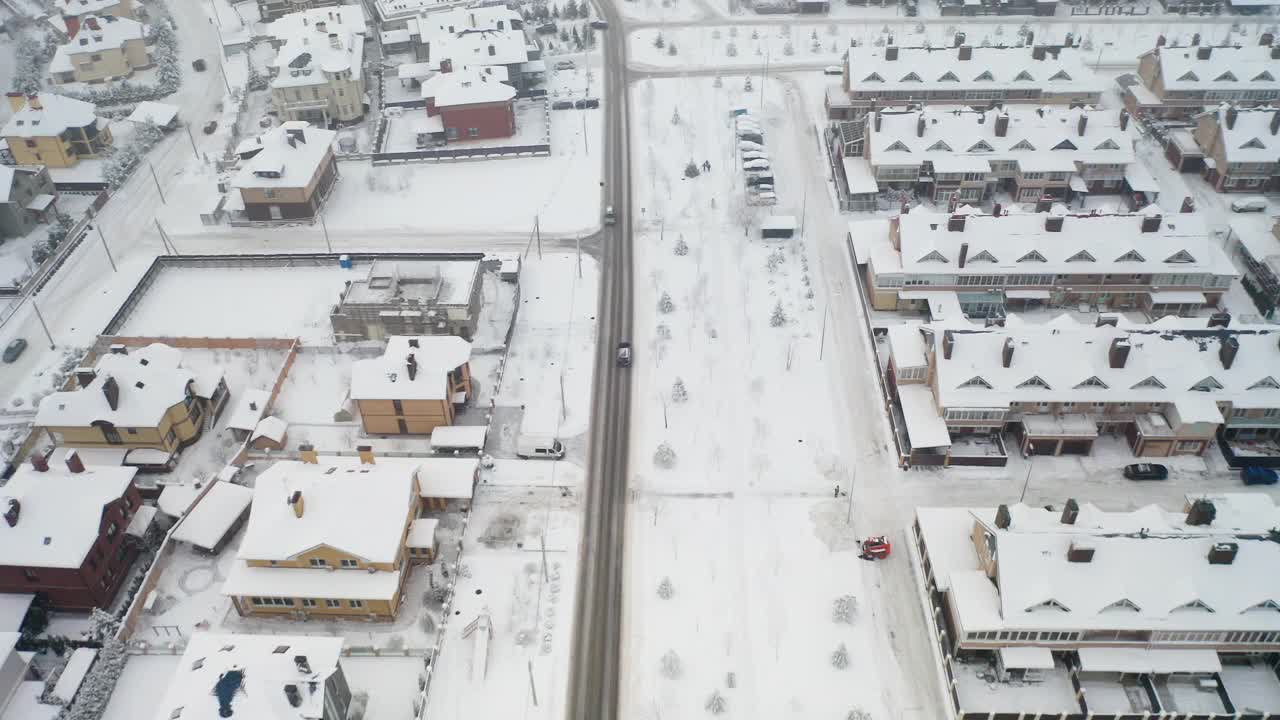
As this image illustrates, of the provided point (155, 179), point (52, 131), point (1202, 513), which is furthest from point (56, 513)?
point (1202, 513)

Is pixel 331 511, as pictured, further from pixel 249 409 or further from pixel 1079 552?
pixel 1079 552

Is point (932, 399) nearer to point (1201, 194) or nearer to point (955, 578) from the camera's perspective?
point (955, 578)

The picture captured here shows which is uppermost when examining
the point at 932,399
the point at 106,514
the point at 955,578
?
the point at 932,399

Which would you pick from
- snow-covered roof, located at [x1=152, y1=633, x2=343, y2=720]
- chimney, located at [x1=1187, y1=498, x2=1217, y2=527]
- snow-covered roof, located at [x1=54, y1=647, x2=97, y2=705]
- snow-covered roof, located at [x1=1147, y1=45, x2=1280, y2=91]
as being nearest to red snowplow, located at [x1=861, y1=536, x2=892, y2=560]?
chimney, located at [x1=1187, y1=498, x2=1217, y2=527]

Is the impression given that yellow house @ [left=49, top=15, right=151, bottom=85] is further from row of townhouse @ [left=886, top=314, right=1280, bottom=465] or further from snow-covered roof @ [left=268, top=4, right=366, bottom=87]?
row of townhouse @ [left=886, top=314, right=1280, bottom=465]

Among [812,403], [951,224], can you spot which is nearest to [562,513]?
[812,403]
